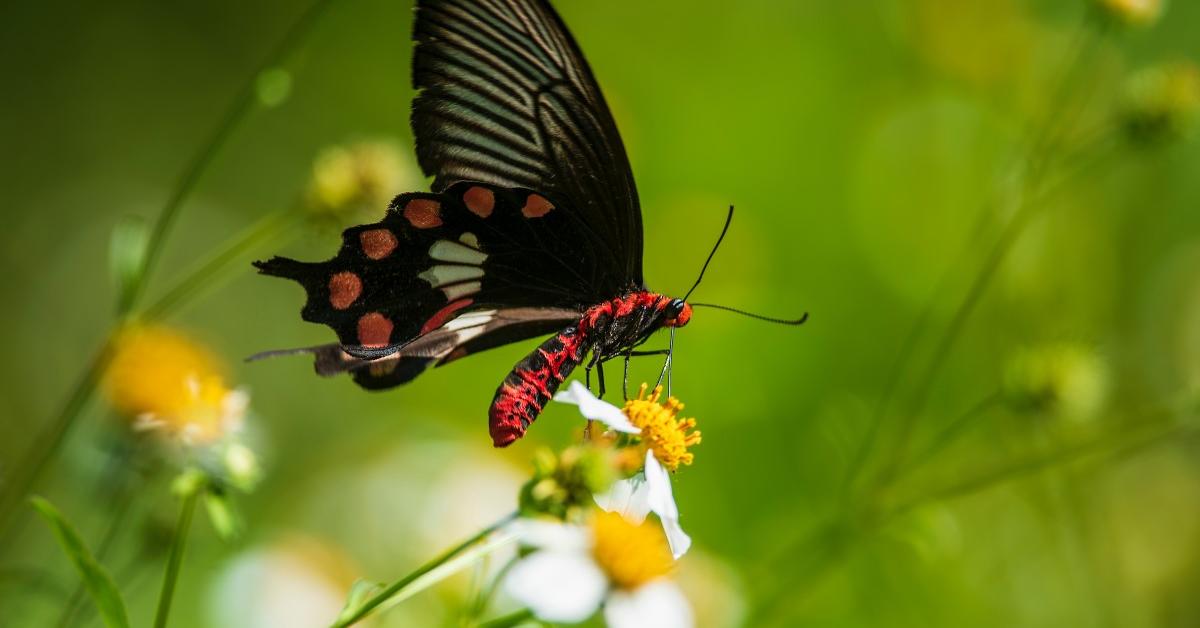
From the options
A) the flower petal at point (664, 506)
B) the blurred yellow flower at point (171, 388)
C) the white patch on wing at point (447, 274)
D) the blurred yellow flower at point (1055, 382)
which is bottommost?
the blurred yellow flower at point (171, 388)

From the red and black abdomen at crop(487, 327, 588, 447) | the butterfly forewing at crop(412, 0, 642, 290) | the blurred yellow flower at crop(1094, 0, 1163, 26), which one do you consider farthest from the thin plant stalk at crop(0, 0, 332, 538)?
the blurred yellow flower at crop(1094, 0, 1163, 26)

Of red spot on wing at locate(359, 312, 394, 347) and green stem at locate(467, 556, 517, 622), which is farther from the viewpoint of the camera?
red spot on wing at locate(359, 312, 394, 347)

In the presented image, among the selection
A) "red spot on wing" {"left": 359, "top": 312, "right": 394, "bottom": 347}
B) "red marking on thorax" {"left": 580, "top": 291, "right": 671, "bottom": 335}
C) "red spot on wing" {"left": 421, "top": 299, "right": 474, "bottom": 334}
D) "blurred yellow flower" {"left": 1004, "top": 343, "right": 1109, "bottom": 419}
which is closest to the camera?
"red spot on wing" {"left": 359, "top": 312, "right": 394, "bottom": 347}

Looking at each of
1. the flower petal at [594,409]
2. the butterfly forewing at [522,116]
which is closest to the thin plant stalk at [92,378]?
the butterfly forewing at [522,116]

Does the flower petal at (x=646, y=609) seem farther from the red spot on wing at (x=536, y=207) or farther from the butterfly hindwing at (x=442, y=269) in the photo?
the red spot on wing at (x=536, y=207)

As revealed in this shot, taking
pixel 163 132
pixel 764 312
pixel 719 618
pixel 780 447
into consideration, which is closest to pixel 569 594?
pixel 719 618

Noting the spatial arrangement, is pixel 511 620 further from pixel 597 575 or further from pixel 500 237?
pixel 500 237

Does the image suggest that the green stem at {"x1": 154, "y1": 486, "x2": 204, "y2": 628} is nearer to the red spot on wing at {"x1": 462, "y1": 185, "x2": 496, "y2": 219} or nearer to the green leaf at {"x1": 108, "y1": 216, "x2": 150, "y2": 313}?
the green leaf at {"x1": 108, "y1": 216, "x2": 150, "y2": 313}

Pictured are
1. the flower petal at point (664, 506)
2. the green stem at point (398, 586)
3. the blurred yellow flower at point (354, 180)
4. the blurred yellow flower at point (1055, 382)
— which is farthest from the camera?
the blurred yellow flower at point (1055, 382)
